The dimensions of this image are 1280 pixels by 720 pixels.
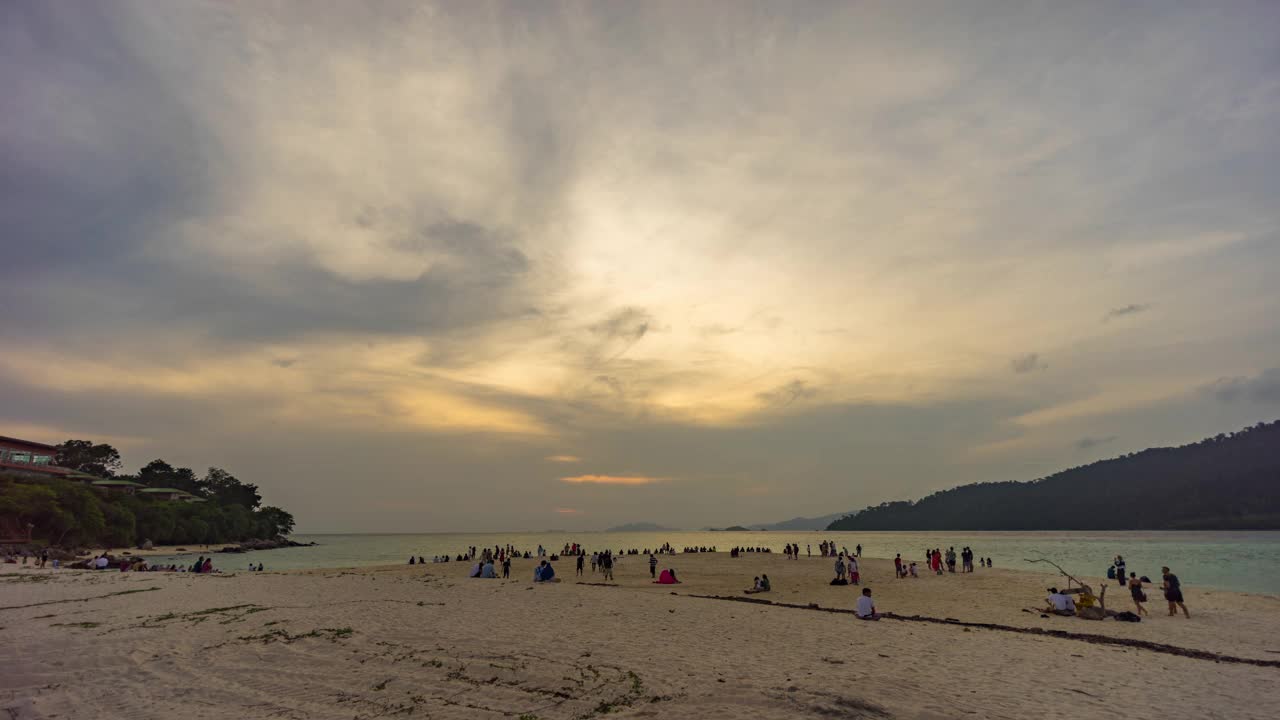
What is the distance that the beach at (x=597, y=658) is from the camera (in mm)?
11328

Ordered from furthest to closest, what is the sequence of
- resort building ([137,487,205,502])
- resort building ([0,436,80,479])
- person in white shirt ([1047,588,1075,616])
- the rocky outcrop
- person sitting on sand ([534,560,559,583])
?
the rocky outcrop < resort building ([137,487,205,502]) < resort building ([0,436,80,479]) < person sitting on sand ([534,560,559,583]) < person in white shirt ([1047,588,1075,616])

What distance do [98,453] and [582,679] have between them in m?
185

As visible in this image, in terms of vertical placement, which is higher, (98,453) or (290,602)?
(98,453)

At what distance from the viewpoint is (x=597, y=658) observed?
14859mm

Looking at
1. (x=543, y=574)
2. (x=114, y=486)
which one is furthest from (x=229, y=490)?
(x=543, y=574)

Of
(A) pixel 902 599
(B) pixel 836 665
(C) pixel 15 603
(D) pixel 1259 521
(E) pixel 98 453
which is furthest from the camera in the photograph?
(D) pixel 1259 521

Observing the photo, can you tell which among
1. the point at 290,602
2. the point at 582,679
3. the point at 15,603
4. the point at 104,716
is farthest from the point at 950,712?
the point at 15,603

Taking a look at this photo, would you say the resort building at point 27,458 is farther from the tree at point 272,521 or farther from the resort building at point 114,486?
the tree at point 272,521

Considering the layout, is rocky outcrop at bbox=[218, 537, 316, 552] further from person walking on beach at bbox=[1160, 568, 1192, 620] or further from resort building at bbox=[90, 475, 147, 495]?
person walking on beach at bbox=[1160, 568, 1192, 620]

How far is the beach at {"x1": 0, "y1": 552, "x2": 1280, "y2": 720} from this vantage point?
11328mm

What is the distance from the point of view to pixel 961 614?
2430 cm

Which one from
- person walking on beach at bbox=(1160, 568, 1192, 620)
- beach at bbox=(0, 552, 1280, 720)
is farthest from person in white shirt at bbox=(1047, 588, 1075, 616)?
person walking on beach at bbox=(1160, 568, 1192, 620)

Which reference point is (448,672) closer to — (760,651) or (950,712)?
(760,651)

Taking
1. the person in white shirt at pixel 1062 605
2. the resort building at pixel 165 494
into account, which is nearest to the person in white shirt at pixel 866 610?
the person in white shirt at pixel 1062 605
